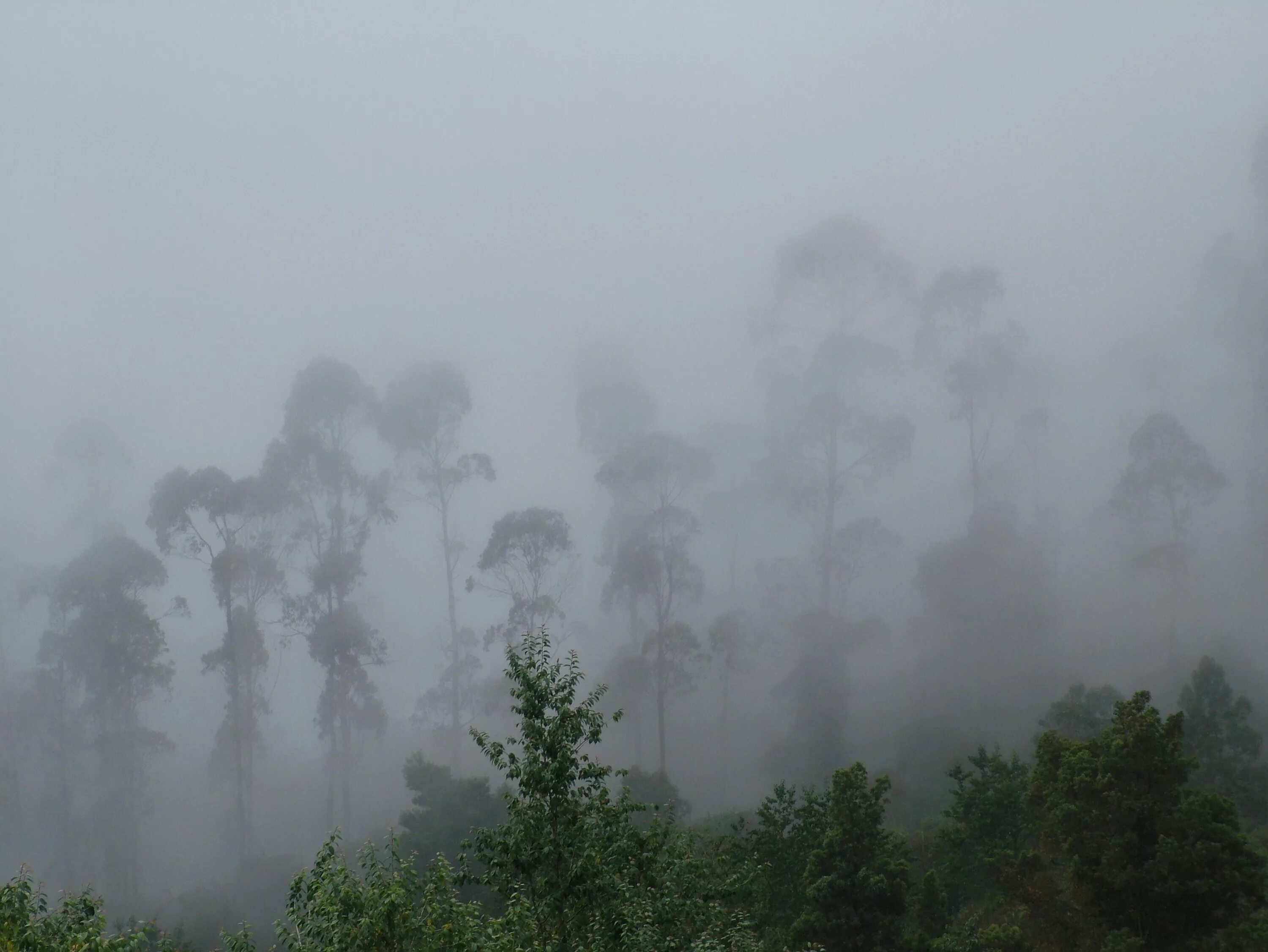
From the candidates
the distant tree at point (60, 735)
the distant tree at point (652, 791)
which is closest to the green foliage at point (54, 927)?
the distant tree at point (652, 791)

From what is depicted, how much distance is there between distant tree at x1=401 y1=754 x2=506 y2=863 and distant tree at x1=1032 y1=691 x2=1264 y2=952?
62.9 feet

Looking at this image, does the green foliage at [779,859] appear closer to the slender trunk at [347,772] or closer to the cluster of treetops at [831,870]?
the cluster of treetops at [831,870]

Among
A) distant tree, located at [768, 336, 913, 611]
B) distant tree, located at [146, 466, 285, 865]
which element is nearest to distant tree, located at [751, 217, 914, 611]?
distant tree, located at [768, 336, 913, 611]

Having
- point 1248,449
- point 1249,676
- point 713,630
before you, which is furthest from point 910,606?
point 1248,449

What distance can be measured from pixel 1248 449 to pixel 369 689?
4870 cm

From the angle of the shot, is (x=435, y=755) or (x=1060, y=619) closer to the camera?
(x=1060, y=619)

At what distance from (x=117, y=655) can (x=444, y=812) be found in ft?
76.6

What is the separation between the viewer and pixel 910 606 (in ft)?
159

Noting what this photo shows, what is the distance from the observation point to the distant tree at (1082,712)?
1222 inches

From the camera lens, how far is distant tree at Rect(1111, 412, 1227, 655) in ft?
151

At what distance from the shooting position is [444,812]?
104 ft

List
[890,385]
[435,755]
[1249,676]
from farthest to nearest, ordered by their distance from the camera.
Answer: [890,385]
[435,755]
[1249,676]

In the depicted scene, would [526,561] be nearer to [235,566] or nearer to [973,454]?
[235,566]

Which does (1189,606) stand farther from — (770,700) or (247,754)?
(247,754)
